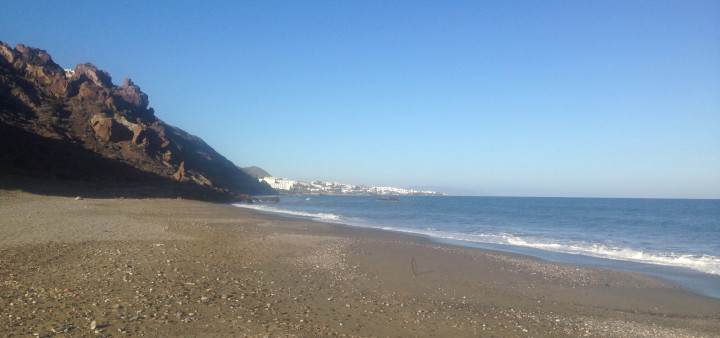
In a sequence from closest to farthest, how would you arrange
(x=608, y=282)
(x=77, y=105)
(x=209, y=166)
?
1. (x=608, y=282)
2. (x=77, y=105)
3. (x=209, y=166)

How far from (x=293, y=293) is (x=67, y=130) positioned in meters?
55.4

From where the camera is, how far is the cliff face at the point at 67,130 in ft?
133

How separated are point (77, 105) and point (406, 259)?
6306cm

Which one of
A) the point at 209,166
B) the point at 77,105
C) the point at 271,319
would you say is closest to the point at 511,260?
the point at 271,319

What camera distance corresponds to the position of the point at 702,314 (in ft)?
30.8

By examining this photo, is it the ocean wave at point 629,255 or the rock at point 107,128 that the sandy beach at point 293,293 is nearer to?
the ocean wave at point 629,255

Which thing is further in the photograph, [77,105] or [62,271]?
[77,105]

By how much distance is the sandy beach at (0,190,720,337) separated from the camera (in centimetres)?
593

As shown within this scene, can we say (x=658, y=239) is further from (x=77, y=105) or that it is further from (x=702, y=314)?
(x=77, y=105)

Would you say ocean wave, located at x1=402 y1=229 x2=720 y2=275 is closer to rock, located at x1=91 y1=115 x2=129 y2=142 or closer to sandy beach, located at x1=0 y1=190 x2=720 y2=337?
sandy beach, located at x1=0 y1=190 x2=720 y2=337

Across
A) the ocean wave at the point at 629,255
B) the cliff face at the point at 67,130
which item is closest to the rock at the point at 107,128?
the cliff face at the point at 67,130

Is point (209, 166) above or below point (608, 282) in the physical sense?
above

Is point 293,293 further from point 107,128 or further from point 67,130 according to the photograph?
point 107,128

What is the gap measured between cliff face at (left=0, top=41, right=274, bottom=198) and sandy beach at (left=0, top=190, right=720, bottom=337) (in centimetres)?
3221
